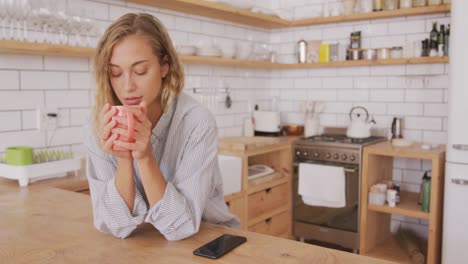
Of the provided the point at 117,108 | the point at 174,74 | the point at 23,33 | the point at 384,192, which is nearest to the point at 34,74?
the point at 23,33

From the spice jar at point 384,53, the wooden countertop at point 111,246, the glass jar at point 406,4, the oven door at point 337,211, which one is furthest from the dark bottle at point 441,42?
the wooden countertop at point 111,246

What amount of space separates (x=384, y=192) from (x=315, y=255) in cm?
257

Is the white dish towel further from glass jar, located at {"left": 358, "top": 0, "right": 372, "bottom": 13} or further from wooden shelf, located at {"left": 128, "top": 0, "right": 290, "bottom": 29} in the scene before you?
glass jar, located at {"left": 358, "top": 0, "right": 372, "bottom": 13}

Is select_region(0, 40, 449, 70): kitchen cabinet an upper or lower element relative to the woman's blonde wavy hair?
upper

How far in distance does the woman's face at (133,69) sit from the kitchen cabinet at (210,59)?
1.21m

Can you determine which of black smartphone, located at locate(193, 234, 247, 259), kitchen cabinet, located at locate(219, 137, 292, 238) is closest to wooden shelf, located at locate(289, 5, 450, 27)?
kitchen cabinet, located at locate(219, 137, 292, 238)

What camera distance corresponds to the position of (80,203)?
6.19ft

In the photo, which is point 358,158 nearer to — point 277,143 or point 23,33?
point 277,143

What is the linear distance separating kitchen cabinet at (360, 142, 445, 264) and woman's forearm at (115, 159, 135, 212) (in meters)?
2.55

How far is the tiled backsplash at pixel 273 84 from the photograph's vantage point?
2.74m

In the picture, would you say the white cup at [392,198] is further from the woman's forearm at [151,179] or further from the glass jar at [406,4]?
the woman's forearm at [151,179]

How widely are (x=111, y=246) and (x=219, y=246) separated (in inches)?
12.6

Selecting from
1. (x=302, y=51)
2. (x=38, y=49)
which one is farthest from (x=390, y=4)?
(x=38, y=49)

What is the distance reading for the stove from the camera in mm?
3672
